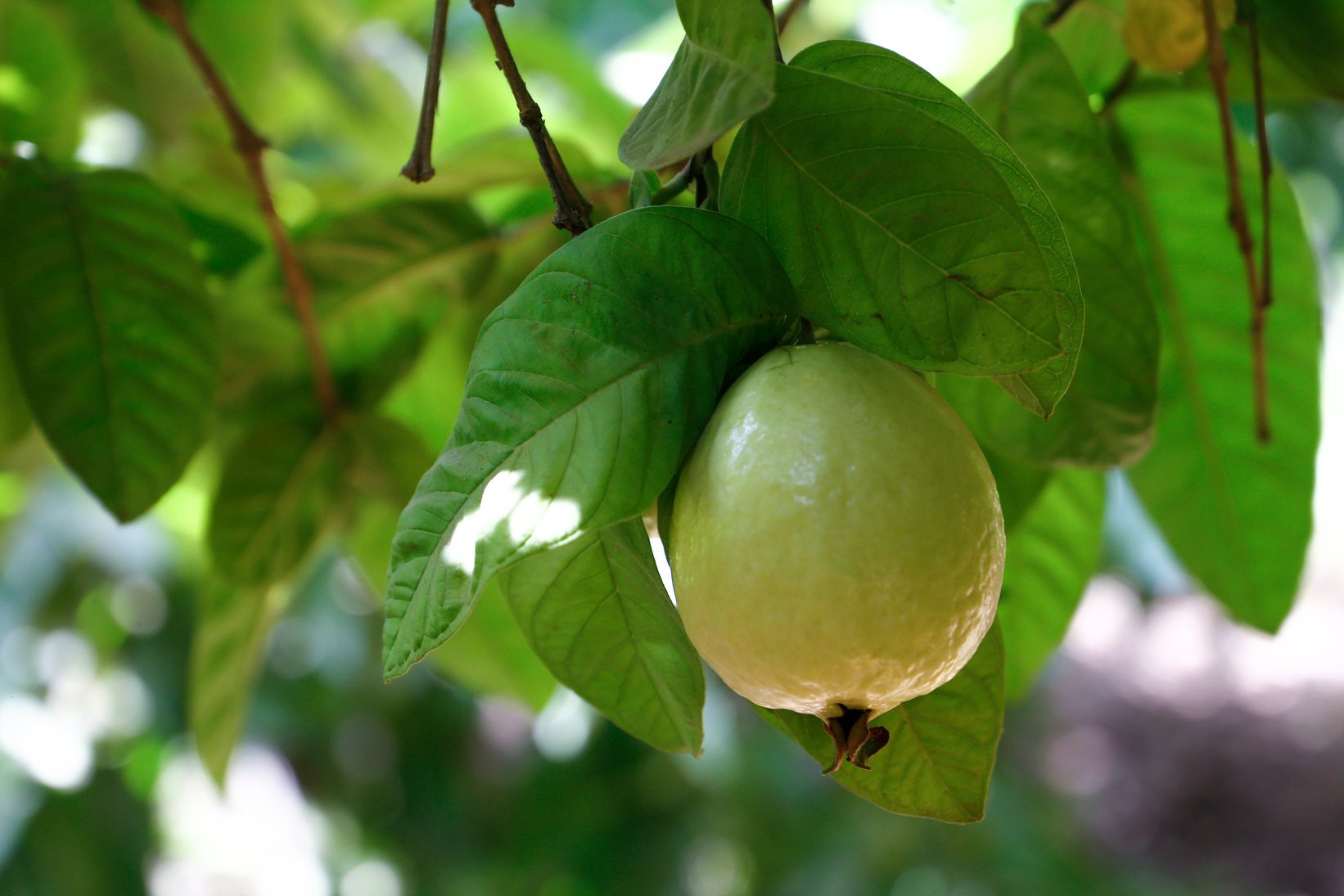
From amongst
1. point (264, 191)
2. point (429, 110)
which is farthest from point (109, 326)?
point (429, 110)

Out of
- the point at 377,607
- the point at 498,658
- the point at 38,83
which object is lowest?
the point at 377,607

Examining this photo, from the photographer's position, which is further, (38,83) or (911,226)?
(38,83)

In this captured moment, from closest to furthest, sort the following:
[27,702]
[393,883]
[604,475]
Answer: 1. [604,475]
2. [27,702]
3. [393,883]

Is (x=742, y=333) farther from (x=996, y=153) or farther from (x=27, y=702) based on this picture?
(x=27, y=702)

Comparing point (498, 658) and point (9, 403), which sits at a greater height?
point (9, 403)

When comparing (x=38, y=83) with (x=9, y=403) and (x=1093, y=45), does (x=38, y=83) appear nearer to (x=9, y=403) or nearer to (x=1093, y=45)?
(x=9, y=403)

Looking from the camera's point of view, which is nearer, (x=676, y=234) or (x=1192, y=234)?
(x=676, y=234)

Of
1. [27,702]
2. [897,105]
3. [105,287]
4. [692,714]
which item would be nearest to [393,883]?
[27,702]

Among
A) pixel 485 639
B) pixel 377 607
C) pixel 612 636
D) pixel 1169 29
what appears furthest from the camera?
pixel 377 607
